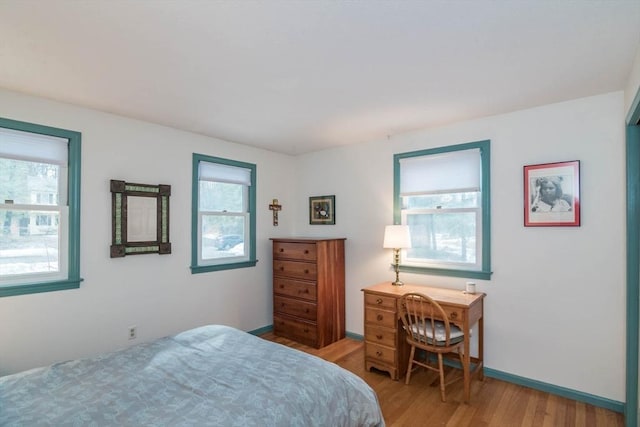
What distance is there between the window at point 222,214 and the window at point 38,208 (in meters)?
1.08

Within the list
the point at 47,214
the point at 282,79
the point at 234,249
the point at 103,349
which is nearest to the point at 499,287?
the point at 282,79

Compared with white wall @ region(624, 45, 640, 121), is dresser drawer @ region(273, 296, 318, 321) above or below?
below

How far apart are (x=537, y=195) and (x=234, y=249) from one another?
320cm

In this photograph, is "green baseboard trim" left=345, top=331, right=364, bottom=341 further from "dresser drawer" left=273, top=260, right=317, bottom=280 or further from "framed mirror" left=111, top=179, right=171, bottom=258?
"framed mirror" left=111, top=179, right=171, bottom=258

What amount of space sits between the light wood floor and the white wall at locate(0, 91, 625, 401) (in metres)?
0.19

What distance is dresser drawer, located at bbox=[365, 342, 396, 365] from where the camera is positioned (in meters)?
2.98

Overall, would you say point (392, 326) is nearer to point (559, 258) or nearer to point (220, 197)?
point (559, 258)

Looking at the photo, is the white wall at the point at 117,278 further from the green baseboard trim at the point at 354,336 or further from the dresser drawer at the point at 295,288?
the green baseboard trim at the point at 354,336

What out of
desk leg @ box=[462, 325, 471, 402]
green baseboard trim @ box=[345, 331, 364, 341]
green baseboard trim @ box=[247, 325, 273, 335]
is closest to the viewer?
desk leg @ box=[462, 325, 471, 402]

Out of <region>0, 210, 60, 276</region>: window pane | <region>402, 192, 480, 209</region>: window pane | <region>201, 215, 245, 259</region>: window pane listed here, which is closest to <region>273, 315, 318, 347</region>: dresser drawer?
<region>201, 215, 245, 259</region>: window pane

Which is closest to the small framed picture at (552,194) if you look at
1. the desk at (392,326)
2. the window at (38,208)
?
the desk at (392,326)

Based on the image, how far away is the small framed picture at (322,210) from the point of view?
423cm

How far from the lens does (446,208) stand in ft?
10.8

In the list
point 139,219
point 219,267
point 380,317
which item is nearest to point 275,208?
point 219,267
